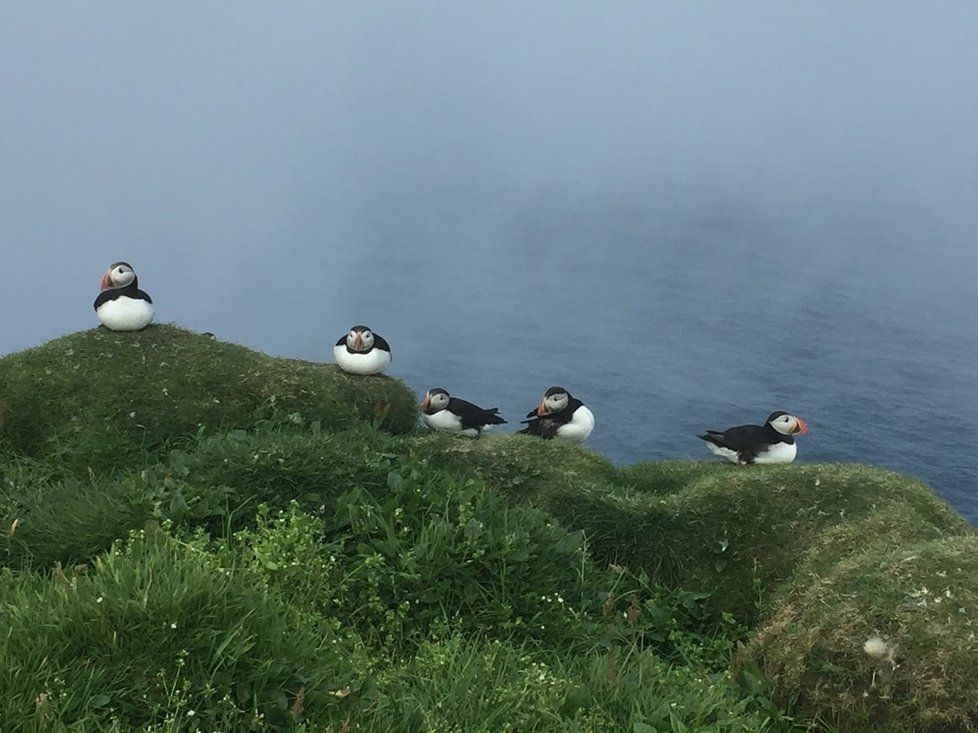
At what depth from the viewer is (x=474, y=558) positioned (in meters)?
5.18

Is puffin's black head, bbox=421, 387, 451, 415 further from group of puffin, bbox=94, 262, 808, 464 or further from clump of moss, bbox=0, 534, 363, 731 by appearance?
clump of moss, bbox=0, 534, 363, 731

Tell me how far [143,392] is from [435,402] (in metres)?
3.94

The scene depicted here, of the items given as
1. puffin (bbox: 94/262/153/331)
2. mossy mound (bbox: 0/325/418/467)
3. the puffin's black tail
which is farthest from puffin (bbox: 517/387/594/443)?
puffin (bbox: 94/262/153/331)

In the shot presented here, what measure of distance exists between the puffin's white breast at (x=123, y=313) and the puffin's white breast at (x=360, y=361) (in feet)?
6.95

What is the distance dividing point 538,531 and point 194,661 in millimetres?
2441

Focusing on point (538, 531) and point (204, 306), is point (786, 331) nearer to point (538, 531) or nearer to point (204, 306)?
point (204, 306)

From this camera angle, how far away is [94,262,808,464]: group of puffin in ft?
29.3

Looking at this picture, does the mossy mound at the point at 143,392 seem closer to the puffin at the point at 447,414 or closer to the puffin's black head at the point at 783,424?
the puffin at the point at 447,414

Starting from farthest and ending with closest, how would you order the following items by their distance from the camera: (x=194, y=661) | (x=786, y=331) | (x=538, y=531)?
(x=786, y=331), (x=538, y=531), (x=194, y=661)

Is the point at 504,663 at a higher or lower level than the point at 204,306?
higher

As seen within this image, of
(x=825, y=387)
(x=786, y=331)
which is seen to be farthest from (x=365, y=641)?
(x=786, y=331)

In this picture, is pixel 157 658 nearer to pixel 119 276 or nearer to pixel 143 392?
pixel 143 392

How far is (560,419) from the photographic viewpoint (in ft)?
37.1

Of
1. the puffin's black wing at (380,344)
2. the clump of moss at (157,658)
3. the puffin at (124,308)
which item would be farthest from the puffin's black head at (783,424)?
the clump of moss at (157,658)
